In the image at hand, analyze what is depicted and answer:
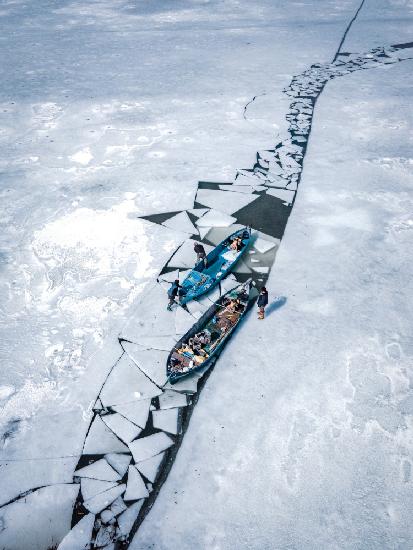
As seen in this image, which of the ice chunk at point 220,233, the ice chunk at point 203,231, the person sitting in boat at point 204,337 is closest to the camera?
the person sitting in boat at point 204,337

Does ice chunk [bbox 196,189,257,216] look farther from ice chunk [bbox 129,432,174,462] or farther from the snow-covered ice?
ice chunk [bbox 129,432,174,462]

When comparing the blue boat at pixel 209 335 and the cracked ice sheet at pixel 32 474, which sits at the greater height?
the blue boat at pixel 209 335

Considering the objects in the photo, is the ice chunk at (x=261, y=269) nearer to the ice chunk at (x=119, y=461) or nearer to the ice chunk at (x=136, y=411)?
the ice chunk at (x=136, y=411)

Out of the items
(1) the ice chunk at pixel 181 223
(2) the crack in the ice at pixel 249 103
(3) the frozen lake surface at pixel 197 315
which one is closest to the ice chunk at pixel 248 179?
(3) the frozen lake surface at pixel 197 315

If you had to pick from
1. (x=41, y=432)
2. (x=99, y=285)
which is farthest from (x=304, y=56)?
(x=41, y=432)

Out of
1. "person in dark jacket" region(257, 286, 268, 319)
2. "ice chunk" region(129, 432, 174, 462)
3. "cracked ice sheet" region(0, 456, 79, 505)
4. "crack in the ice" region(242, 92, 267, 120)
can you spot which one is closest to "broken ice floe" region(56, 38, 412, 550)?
"ice chunk" region(129, 432, 174, 462)

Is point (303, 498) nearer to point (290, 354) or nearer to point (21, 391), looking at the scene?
point (290, 354)
